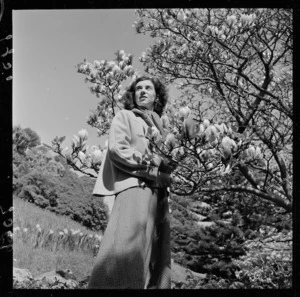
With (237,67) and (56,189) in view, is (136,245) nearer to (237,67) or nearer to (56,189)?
(56,189)

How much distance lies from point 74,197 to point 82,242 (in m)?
0.37

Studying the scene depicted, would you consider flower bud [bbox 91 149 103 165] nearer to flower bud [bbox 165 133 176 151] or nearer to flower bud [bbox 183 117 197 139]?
flower bud [bbox 165 133 176 151]

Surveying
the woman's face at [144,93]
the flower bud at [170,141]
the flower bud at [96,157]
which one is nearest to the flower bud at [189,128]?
the flower bud at [170,141]

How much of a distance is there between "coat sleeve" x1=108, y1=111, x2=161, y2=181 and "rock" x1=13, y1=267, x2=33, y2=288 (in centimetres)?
130

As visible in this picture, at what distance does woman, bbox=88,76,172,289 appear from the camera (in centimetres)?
243

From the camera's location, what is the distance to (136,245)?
2461mm

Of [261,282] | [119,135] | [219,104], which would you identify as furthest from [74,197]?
[261,282]

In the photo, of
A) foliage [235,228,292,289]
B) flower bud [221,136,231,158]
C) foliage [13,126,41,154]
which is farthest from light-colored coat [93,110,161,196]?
foliage [235,228,292,289]

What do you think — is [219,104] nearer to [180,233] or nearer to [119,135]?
[180,233]

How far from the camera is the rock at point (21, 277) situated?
128 inches

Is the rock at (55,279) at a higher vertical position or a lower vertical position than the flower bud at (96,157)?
lower

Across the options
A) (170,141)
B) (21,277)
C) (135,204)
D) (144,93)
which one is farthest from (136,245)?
(21,277)

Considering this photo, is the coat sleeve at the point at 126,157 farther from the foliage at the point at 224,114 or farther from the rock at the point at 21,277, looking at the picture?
the rock at the point at 21,277

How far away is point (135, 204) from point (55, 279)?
1249mm
